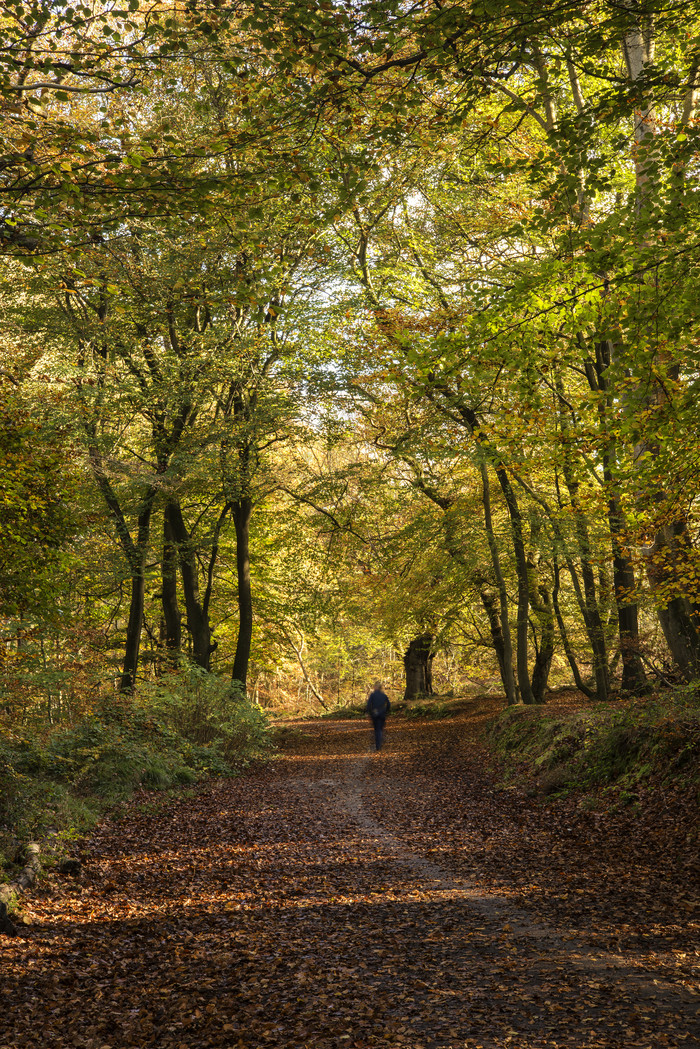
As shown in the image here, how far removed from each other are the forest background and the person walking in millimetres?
3069

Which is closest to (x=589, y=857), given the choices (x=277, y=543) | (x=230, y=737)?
(x=230, y=737)

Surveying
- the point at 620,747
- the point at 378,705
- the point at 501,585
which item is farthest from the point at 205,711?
the point at 620,747

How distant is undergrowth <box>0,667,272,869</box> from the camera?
8.93 meters

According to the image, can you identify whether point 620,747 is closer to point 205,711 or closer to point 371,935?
point 371,935

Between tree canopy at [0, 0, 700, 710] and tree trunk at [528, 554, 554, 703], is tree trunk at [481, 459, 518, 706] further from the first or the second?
tree trunk at [528, 554, 554, 703]

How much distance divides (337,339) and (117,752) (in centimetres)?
1244

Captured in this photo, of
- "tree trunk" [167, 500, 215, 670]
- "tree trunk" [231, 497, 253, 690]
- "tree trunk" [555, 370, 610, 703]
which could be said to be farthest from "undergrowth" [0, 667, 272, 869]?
"tree trunk" [555, 370, 610, 703]

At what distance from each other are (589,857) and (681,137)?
7.93 metres

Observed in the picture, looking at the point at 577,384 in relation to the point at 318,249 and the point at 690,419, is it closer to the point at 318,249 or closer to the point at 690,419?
the point at 318,249

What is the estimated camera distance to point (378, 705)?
1873cm

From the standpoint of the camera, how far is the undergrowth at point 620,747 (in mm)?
9094

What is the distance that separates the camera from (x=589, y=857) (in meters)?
7.95

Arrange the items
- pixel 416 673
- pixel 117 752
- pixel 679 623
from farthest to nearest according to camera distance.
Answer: pixel 416 673, pixel 117 752, pixel 679 623

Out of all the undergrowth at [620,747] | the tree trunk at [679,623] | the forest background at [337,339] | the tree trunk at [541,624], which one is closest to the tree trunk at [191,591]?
the forest background at [337,339]
